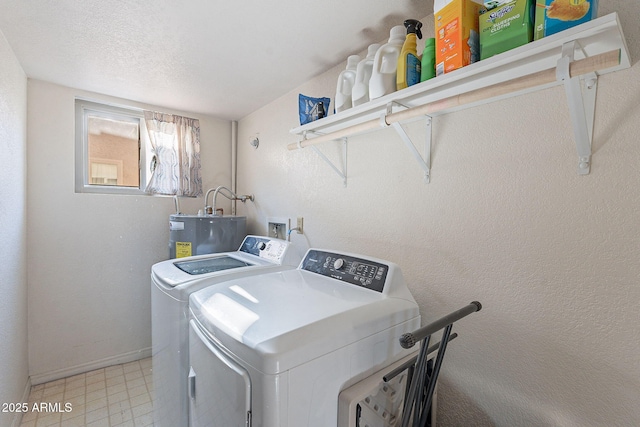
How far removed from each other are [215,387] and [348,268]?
70 centimetres

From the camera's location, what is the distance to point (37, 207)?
226 cm

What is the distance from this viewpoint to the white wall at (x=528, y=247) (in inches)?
34.9

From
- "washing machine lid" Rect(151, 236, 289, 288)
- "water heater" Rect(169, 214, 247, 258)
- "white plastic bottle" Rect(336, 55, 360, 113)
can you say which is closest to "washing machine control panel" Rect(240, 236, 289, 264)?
"washing machine lid" Rect(151, 236, 289, 288)

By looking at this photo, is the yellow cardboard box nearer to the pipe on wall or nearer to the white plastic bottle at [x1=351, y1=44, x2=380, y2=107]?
the white plastic bottle at [x1=351, y1=44, x2=380, y2=107]

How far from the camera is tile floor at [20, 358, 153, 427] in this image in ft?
6.55

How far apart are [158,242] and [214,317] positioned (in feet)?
6.84

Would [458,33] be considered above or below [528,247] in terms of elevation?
above

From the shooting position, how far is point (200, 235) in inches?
93.2

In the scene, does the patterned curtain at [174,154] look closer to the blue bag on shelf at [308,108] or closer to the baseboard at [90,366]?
the baseboard at [90,366]

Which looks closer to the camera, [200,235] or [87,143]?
Answer: [200,235]

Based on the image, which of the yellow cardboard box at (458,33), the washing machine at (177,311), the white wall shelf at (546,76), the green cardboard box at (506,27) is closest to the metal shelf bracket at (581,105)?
the white wall shelf at (546,76)

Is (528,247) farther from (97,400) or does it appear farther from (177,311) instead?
(97,400)

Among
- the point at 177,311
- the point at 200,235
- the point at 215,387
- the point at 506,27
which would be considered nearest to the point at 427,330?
the point at 215,387

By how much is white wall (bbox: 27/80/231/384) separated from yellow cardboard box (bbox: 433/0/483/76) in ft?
8.63
